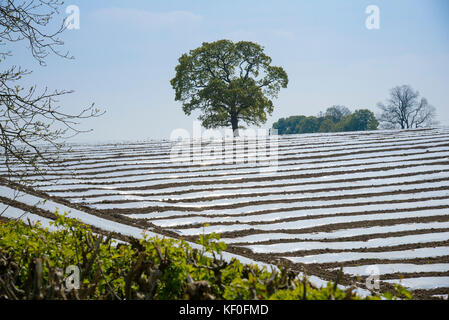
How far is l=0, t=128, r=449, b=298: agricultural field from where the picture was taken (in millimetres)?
6523

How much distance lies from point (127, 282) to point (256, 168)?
10.4 meters

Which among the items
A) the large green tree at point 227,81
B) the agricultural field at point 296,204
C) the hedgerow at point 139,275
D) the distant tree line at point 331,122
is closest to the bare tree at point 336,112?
the distant tree line at point 331,122

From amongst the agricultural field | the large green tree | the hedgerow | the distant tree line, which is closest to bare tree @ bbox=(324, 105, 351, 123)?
the distant tree line

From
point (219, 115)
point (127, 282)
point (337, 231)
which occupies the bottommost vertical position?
point (337, 231)

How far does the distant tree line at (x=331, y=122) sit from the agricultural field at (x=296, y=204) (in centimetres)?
3377

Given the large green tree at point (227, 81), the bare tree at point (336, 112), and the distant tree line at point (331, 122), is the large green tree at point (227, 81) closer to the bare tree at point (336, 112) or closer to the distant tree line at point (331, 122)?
A: the distant tree line at point (331, 122)

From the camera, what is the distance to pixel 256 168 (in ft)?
41.7

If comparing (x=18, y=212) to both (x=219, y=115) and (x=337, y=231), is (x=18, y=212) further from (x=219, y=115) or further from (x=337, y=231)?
(x=219, y=115)

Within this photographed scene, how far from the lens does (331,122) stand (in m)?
53.7

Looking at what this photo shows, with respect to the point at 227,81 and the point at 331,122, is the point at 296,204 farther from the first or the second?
the point at 331,122

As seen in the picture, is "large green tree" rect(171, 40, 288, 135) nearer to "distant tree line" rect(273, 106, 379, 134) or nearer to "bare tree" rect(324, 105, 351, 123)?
"distant tree line" rect(273, 106, 379, 134)

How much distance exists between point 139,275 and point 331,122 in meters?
53.7

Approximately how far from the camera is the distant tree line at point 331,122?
157ft
